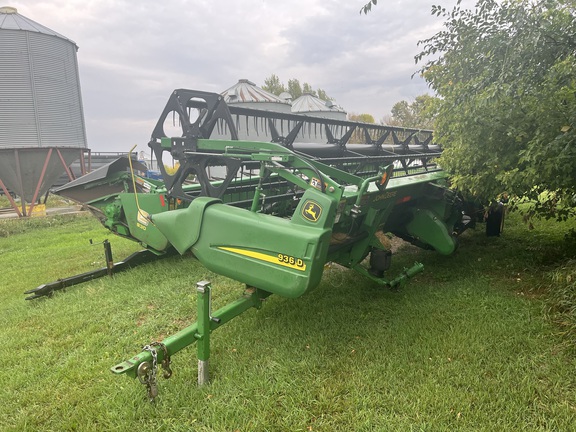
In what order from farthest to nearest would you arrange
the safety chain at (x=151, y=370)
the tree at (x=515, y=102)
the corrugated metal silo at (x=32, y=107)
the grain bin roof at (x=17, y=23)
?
1. the grain bin roof at (x=17, y=23)
2. the corrugated metal silo at (x=32, y=107)
3. the tree at (x=515, y=102)
4. the safety chain at (x=151, y=370)

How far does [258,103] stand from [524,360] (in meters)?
15.0

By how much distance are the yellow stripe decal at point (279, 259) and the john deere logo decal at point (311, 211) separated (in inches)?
11.6

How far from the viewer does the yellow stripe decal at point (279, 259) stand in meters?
2.60

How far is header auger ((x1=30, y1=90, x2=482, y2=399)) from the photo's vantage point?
2.67 meters

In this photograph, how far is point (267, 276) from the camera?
276 centimetres

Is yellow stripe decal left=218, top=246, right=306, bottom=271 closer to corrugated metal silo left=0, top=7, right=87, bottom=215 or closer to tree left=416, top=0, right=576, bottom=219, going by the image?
tree left=416, top=0, right=576, bottom=219

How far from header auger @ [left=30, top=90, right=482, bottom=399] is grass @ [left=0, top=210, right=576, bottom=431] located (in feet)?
0.99

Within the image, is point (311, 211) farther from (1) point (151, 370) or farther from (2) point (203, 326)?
(1) point (151, 370)

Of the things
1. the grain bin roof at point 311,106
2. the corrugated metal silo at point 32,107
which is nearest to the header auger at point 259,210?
the corrugated metal silo at point 32,107

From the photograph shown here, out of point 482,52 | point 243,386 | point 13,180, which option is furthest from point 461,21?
point 13,180

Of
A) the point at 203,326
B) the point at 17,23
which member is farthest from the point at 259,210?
the point at 17,23

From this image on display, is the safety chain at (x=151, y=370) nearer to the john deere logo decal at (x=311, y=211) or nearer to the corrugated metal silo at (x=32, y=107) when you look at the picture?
the john deere logo decal at (x=311, y=211)

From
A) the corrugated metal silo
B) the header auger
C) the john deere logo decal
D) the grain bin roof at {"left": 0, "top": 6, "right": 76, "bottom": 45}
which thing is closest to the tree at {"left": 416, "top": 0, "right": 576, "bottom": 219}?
the header auger

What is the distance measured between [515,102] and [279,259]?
243 cm
